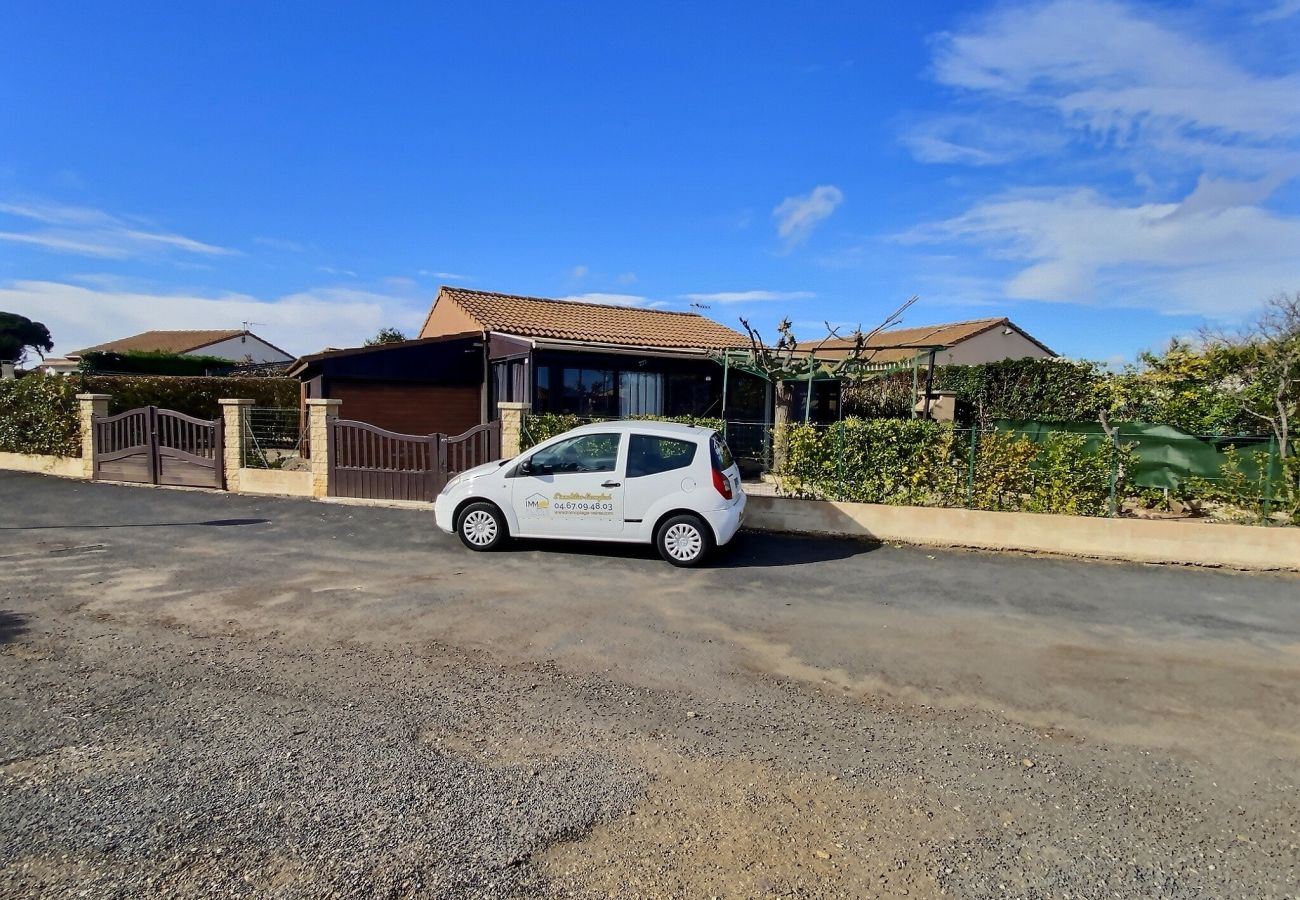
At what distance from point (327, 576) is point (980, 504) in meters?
7.59

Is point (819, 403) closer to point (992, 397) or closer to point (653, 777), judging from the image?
point (992, 397)

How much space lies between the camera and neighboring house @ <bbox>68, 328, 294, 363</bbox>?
162ft

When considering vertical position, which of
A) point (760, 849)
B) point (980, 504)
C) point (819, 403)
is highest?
point (819, 403)

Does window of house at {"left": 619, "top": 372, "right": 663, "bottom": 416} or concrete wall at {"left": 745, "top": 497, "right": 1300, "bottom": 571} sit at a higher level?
window of house at {"left": 619, "top": 372, "right": 663, "bottom": 416}

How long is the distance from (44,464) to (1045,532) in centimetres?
1867

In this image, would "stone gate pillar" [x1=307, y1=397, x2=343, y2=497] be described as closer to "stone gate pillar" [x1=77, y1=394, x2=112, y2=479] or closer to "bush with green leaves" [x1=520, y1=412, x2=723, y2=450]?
"bush with green leaves" [x1=520, y1=412, x2=723, y2=450]

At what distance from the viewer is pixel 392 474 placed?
37.9ft

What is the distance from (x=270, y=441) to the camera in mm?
13719

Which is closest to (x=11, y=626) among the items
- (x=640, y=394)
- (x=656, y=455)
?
(x=656, y=455)

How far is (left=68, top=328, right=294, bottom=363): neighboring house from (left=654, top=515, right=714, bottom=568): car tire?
4923 cm

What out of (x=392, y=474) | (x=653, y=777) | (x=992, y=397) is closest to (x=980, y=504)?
(x=653, y=777)

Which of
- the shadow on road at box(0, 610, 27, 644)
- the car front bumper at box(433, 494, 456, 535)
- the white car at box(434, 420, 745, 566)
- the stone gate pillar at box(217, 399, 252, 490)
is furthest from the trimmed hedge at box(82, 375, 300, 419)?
the shadow on road at box(0, 610, 27, 644)

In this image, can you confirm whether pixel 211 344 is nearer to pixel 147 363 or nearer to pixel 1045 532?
pixel 147 363

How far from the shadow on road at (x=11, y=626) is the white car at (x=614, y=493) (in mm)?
3756
